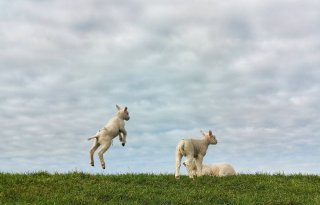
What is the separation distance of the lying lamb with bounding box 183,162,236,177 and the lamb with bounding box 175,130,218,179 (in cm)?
165

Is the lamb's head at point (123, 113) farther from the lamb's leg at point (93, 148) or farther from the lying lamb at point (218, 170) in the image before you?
the lying lamb at point (218, 170)

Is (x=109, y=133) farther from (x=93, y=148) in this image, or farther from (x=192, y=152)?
(x=192, y=152)

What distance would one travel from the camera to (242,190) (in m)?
19.8

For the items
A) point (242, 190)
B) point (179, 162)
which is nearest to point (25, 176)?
point (179, 162)

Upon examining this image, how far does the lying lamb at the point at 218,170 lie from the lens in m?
25.0

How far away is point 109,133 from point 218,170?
236 inches

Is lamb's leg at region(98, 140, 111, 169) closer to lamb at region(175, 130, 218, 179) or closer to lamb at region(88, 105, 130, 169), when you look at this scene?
lamb at region(88, 105, 130, 169)

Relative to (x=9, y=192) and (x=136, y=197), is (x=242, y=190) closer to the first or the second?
(x=136, y=197)

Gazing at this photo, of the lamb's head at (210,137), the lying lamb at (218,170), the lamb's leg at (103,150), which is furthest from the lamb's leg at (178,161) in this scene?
the lamb's leg at (103,150)

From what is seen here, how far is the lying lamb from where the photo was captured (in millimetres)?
25047

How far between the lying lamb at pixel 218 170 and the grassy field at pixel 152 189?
2.24m

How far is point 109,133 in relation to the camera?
2400 cm

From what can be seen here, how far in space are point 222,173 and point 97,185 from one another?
805cm

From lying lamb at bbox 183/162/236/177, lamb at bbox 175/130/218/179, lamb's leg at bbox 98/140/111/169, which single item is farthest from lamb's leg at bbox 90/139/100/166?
lying lamb at bbox 183/162/236/177
